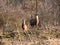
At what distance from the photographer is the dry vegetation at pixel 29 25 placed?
27.0ft

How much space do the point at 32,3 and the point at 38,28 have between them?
4496mm

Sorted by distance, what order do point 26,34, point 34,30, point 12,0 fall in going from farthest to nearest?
point 12,0 < point 34,30 < point 26,34

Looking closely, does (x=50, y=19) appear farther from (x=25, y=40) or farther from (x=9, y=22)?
(x=25, y=40)

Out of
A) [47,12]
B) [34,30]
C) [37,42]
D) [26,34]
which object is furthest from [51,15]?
[37,42]

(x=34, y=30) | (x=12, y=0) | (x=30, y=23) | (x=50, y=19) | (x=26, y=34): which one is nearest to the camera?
(x=26, y=34)

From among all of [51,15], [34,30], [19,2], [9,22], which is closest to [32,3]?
[19,2]

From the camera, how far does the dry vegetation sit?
8.23 meters

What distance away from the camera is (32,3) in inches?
563

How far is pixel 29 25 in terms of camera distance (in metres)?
10.6

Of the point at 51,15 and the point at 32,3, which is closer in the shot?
the point at 51,15

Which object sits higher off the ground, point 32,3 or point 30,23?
point 32,3

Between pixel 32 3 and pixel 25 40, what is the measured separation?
624 cm

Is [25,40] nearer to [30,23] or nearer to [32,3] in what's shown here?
[30,23]

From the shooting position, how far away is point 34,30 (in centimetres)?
953
